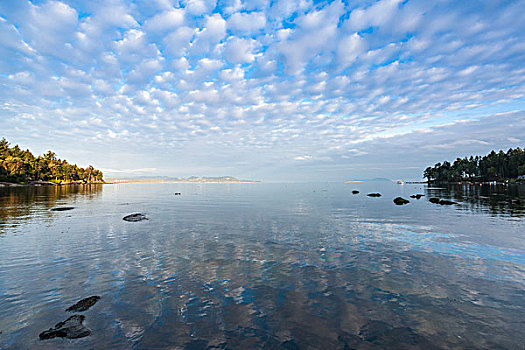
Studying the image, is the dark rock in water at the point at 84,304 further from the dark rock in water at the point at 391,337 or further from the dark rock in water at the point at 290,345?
the dark rock in water at the point at 391,337

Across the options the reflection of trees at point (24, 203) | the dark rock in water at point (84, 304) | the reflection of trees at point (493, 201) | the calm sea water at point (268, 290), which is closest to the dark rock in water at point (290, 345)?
the calm sea water at point (268, 290)

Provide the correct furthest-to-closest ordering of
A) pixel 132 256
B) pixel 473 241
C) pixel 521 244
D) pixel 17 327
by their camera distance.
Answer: pixel 473 241 < pixel 521 244 < pixel 132 256 < pixel 17 327

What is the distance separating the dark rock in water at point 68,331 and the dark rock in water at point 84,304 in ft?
3.11

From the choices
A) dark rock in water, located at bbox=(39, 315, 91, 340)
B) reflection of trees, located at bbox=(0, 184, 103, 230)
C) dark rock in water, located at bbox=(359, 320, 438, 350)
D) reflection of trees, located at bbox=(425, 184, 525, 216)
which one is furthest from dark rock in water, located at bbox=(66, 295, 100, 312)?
reflection of trees, located at bbox=(425, 184, 525, 216)

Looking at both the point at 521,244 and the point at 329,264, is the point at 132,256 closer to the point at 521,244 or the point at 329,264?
the point at 329,264

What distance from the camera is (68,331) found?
353 inches

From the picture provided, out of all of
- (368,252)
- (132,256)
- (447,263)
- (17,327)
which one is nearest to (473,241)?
(447,263)

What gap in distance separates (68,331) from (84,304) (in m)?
2.03

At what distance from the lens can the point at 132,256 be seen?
18094 millimetres

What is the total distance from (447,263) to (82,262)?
2440 cm

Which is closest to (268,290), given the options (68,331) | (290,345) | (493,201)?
(290,345)

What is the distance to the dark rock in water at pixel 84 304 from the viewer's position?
34.6 ft

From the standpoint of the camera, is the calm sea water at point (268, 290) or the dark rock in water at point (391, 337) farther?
the calm sea water at point (268, 290)

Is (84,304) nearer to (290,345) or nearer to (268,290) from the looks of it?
(268,290)
